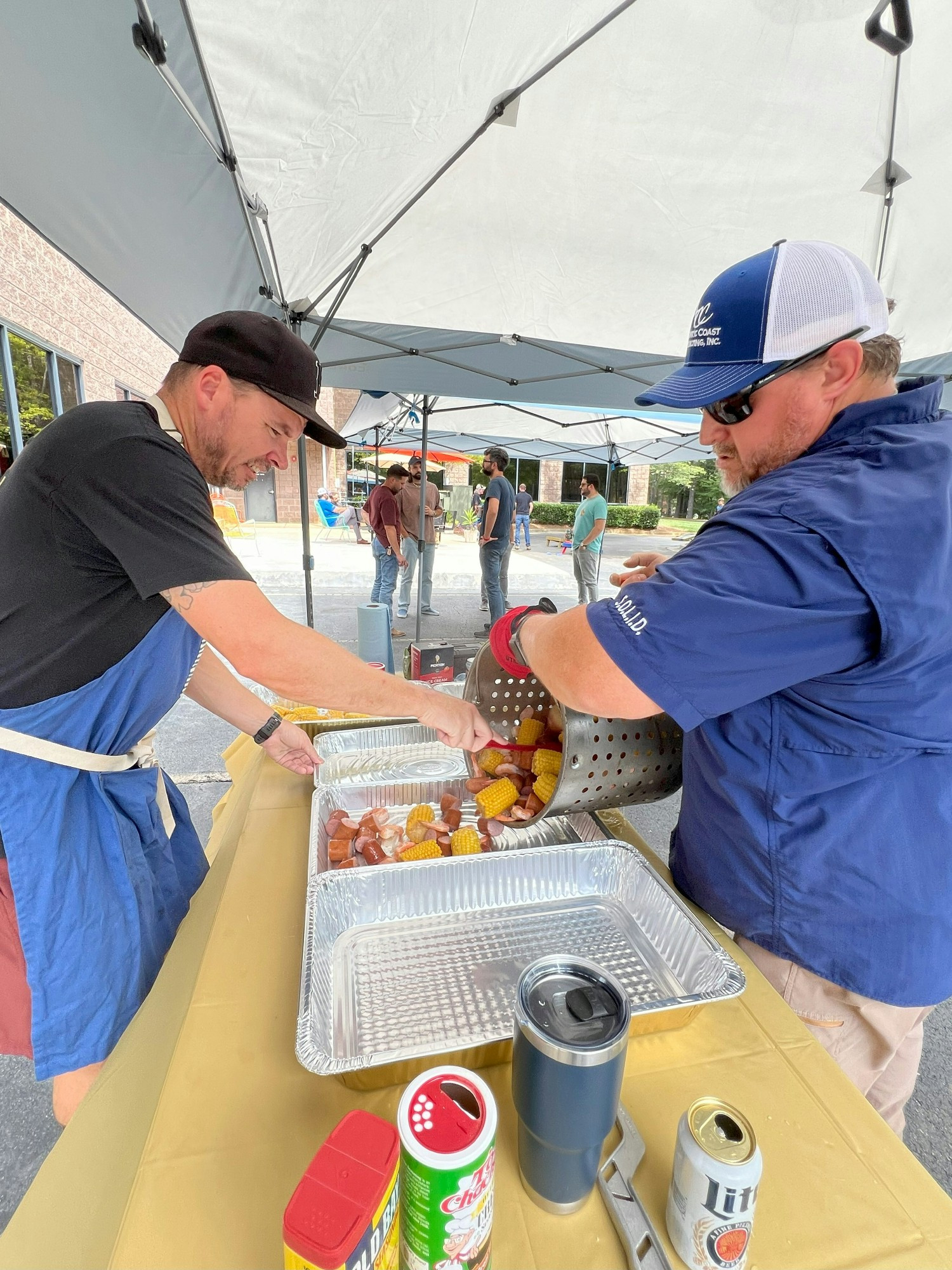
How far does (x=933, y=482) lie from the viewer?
909mm

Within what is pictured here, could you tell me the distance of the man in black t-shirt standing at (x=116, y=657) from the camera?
1.18 meters

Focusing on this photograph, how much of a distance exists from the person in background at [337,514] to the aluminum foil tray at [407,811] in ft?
53.3

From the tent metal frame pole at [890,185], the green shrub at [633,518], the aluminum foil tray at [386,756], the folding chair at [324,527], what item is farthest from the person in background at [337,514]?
the tent metal frame pole at [890,185]

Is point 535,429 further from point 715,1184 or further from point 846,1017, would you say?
point 715,1184

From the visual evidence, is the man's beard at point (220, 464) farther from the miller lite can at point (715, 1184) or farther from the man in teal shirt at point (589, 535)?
the man in teal shirt at point (589, 535)

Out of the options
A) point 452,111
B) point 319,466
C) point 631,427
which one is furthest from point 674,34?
point 319,466

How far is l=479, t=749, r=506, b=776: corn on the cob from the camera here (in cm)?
174

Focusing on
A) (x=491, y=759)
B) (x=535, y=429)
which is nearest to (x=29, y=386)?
(x=535, y=429)

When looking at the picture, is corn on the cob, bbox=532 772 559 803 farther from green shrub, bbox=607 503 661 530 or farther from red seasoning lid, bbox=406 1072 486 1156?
green shrub, bbox=607 503 661 530

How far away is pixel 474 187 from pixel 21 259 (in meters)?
8.59

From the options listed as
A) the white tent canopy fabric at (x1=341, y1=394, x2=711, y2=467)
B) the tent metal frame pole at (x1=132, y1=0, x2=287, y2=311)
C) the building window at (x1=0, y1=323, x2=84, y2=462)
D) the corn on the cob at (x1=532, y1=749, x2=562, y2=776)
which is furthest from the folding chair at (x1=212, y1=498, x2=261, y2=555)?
the corn on the cob at (x1=532, y1=749, x2=562, y2=776)

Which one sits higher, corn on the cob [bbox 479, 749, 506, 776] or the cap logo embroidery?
the cap logo embroidery

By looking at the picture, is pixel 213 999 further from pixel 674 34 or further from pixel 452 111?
pixel 674 34

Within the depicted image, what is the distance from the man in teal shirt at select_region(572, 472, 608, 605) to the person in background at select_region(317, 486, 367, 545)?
9.69m
